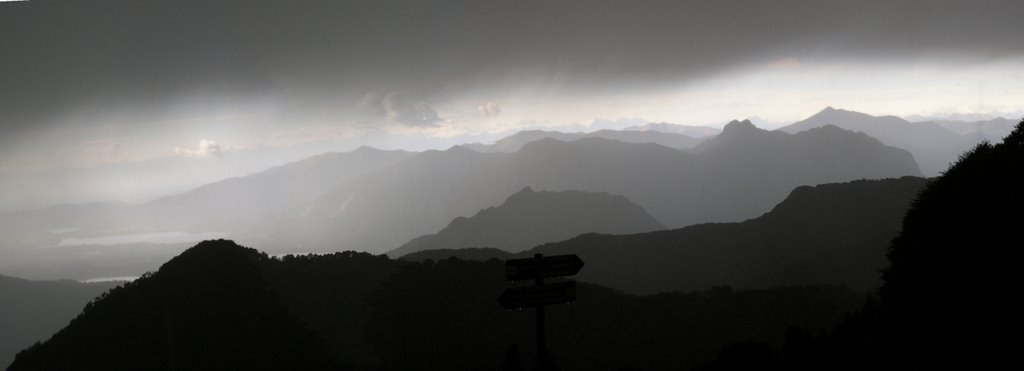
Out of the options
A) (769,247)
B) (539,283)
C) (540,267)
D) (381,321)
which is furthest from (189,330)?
(769,247)

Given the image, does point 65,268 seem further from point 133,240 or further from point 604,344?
point 604,344

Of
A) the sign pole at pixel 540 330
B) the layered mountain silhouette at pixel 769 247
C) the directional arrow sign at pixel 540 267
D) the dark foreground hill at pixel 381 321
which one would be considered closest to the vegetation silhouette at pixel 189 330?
the dark foreground hill at pixel 381 321

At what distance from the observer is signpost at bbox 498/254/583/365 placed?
15320mm

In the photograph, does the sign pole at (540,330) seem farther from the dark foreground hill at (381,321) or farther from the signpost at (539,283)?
the dark foreground hill at (381,321)

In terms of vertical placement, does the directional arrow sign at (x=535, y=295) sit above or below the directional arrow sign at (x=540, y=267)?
below

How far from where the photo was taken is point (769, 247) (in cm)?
14688

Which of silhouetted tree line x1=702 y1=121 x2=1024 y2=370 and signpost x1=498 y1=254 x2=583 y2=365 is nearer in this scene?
signpost x1=498 y1=254 x2=583 y2=365

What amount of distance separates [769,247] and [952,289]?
13583 cm

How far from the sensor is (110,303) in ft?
319

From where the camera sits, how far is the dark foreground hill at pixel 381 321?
8169 cm

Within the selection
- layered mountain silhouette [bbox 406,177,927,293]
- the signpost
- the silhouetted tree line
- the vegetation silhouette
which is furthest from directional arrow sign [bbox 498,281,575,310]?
layered mountain silhouette [bbox 406,177,927,293]

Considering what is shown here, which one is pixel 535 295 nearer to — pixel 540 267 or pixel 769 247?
pixel 540 267

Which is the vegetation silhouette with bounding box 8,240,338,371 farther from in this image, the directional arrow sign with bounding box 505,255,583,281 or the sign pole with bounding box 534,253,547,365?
the directional arrow sign with bounding box 505,255,583,281

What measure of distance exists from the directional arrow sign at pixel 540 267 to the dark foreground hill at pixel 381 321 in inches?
2518
